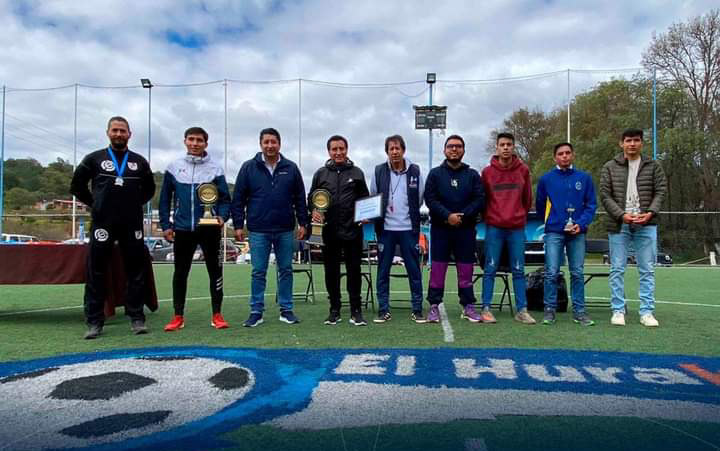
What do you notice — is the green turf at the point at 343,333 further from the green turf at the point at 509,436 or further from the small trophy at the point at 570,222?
the green turf at the point at 509,436

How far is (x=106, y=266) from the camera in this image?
457cm

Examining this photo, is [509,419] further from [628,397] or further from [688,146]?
[688,146]

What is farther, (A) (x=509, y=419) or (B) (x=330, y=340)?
(B) (x=330, y=340)

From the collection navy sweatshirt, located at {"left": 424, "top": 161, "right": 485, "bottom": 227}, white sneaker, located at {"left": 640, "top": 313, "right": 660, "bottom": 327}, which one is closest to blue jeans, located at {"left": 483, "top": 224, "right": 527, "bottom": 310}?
navy sweatshirt, located at {"left": 424, "top": 161, "right": 485, "bottom": 227}

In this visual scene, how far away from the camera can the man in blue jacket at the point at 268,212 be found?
16.3 ft

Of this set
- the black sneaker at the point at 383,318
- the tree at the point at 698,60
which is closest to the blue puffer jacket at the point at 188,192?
the black sneaker at the point at 383,318

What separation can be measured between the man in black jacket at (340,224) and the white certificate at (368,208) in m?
0.07

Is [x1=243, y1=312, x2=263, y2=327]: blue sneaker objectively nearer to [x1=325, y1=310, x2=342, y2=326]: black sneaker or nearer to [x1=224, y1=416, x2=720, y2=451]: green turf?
[x1=325, y1=310, x2=342, y2=326]: black sneaker

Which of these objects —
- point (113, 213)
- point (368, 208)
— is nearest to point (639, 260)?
point (368, 208)

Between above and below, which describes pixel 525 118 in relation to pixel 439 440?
above

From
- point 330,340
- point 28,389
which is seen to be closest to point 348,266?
point 330,340

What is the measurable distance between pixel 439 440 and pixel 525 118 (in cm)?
3924

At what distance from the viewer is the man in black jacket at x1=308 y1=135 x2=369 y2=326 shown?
5.04 metres

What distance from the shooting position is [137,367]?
3.31m
